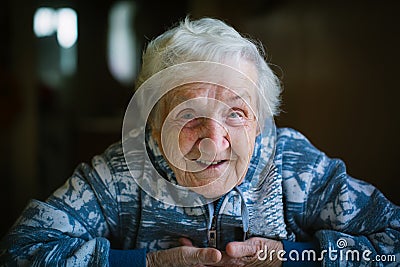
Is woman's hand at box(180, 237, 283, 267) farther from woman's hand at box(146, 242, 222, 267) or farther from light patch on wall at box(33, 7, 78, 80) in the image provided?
light patch on wall at box(33, 7, 78, 80)

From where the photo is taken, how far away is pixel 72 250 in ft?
2.41

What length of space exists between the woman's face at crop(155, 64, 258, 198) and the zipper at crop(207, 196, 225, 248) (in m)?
0.02

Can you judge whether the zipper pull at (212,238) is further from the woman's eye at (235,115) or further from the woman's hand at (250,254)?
the woman's eye at (235,115)

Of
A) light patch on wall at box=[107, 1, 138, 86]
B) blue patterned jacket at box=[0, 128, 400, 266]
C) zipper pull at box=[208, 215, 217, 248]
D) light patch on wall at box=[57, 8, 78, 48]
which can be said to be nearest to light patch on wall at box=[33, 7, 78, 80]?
light patch on wall at box=[57, 8, 78, 48]

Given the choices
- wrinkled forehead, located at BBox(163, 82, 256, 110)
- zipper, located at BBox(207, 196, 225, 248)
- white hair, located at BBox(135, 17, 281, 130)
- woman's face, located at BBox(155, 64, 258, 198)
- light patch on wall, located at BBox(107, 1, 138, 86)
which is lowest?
light patch on wall, located at BBox(107, 1, 138, 86)

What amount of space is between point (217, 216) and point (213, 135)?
142 mm

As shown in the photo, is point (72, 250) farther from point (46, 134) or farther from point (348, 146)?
point (46, 134)

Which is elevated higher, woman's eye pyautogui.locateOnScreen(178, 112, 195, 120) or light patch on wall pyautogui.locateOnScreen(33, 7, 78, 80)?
woman's eye pyautogui.locateOnScreen(178, 112, 195, 120)

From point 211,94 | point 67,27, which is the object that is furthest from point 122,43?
point 211,94

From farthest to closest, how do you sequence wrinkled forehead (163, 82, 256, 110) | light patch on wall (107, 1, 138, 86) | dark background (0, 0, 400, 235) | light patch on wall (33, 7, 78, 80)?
1. light patch on wall (107, 1, 138, 86)
2. light patch on wall (33, 7, 78, 80)
3. dark background (0, 0, 400, 235)
4. wrinkled forehead (163, 82, 256, 110)

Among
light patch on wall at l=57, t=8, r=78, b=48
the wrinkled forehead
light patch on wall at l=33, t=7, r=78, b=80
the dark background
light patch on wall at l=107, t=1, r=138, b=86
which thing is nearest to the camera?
the wrinkled forehead

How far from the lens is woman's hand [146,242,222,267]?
0.73 meters

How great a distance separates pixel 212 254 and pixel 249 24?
3.66 ft

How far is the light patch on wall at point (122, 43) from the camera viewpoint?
122 inches
